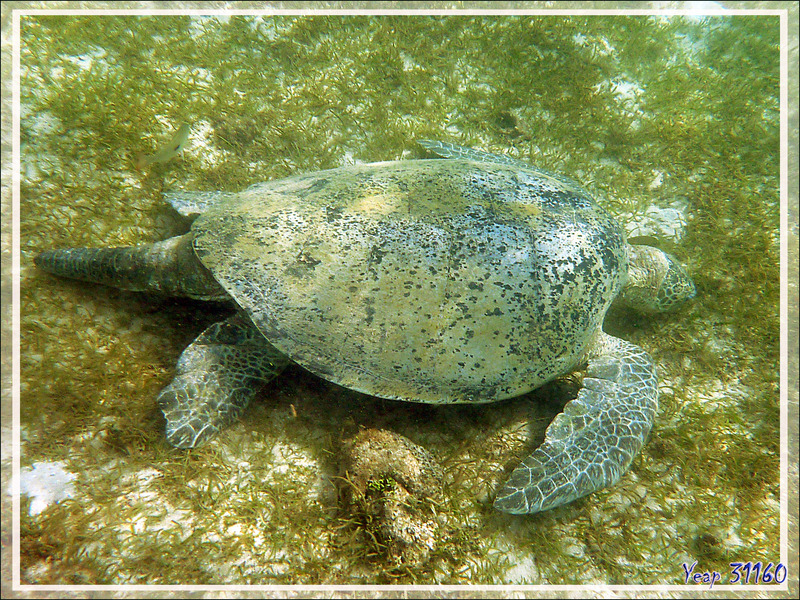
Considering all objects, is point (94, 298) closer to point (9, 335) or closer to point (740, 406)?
point (9, 335)

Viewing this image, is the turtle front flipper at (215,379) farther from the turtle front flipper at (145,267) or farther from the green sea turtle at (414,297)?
the turtle front flipper at (145,267)

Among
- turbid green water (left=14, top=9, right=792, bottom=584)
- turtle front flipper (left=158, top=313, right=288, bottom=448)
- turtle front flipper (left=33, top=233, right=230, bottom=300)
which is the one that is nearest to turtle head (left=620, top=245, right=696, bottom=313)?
turbid green water (left=14, top=9, right=792, bottom=584)

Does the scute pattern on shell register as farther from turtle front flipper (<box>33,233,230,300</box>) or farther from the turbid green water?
the turbid green water

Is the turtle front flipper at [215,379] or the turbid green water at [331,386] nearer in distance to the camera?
the turbid green water at [331,386]

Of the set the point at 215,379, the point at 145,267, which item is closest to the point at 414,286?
the point at 215,379

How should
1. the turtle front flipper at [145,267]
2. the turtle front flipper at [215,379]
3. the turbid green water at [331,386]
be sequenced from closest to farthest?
the turbid green water at [331,386] → the turtle front flipper at [215,379] → the turtle front flipper at [145,267]

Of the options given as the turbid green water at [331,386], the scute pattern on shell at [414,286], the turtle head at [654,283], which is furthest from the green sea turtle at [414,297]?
the turtle head at [654,283]
